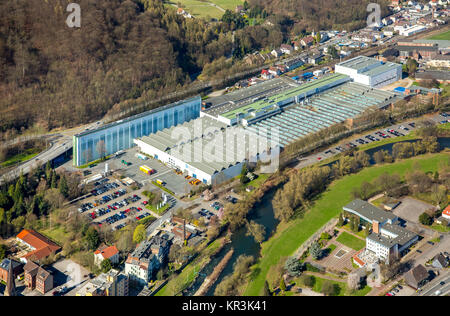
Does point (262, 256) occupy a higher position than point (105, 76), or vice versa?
point (105, 76)

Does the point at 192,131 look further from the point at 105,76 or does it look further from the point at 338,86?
the point at 338,86

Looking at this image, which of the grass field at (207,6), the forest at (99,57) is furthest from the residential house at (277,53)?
the grass field at (207,6)

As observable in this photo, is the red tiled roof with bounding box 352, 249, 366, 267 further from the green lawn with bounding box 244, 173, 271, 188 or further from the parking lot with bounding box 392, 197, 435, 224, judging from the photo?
the green lawn with bounding box 244, 173, 271, 188

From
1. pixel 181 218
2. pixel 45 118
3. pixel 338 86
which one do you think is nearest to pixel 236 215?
pixel 181 218

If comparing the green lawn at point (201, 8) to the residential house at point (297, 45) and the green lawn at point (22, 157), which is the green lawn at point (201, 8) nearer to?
the residential house at point (297, 45)

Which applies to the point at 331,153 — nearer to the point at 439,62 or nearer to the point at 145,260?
the point at 145,260

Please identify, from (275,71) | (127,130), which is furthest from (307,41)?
(127,130)
